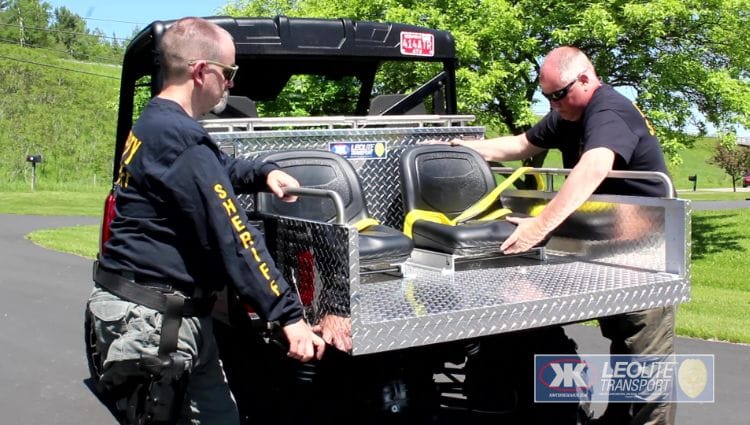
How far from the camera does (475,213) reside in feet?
16.4

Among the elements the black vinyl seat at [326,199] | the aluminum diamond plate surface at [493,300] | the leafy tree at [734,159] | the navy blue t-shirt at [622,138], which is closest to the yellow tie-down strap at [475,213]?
the black vinyl seat at [326,199]

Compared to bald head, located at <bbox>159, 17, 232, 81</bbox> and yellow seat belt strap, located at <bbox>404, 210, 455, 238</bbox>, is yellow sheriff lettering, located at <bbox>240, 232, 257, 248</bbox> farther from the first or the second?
yellow seat belt strap, located at <bbox>404, 210, 455, 238</bbox>

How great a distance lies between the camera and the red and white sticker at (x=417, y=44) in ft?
18.6

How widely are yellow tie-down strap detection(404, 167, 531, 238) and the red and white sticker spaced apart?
1.29 meters

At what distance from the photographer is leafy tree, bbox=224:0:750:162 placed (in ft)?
42.9

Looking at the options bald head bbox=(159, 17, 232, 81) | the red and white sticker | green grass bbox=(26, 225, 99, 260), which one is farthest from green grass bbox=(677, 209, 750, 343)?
green grass bbox=(26, 225, 99, 260)

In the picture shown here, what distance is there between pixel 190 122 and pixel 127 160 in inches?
11.0

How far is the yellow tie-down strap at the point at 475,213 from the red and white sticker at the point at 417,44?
1290 millimetres

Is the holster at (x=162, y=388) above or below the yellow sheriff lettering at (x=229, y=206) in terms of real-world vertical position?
below

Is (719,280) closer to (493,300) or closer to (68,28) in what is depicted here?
(493,300)

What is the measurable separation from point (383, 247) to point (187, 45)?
173 centimetres

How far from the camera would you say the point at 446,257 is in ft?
14.4

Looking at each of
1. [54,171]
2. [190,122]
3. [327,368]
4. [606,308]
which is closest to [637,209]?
[606,308]

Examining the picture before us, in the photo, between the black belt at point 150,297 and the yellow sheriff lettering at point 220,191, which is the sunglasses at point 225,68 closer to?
the yellow sheriff lettering at point 220,191
